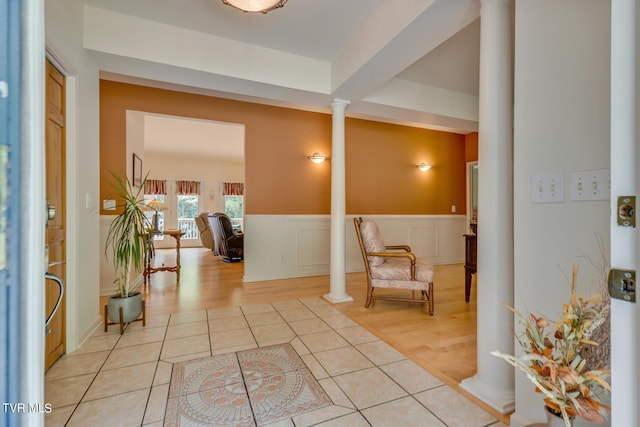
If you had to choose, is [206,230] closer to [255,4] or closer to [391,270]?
[391,270]

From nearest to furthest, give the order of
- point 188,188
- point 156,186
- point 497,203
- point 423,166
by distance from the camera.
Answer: point 497,203 → point 423,166 → point 156,186 → point 188,188

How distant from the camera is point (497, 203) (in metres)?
1.58

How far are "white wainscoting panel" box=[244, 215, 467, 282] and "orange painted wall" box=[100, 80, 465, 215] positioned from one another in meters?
0.16

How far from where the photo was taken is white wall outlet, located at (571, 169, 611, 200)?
1.08 meters

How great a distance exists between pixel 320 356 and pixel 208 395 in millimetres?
767

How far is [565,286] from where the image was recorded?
122cm

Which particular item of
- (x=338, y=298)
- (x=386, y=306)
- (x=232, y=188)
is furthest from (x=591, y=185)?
(x=232, y=188)

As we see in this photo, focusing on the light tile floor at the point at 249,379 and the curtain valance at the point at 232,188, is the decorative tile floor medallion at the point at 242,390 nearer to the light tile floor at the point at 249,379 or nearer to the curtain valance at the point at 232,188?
the light tile floor at the point at 249,379

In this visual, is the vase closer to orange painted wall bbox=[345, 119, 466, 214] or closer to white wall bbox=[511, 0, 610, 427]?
white wall bbox=[511, 0, 610, 427]

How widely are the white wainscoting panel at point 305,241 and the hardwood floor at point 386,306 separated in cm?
20

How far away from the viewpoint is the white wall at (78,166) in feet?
6.66

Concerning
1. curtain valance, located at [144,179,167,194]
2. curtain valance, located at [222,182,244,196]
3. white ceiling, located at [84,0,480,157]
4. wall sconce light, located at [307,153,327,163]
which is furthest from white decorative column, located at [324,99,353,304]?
curtain valance, located at [144,179,167,194]

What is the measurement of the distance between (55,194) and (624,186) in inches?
112

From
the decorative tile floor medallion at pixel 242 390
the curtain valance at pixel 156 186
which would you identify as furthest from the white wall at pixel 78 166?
the curtain valance at pixel 156 186
